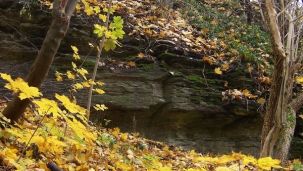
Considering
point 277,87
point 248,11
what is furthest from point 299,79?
point 248,11

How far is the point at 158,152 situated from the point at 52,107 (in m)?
4.63

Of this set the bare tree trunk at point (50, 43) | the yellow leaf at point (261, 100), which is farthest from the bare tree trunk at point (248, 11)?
the bare tree trunk at point (50, 43)

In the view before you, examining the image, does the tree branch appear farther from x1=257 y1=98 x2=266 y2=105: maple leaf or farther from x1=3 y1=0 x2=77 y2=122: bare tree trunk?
x1=3 y1=0 x2=77 y2=122: bare tree trunk

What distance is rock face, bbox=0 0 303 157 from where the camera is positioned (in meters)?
8.52

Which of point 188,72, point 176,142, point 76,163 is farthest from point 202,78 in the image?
point 76,163

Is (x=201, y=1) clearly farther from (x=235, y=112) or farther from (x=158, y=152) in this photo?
(x=158, y=152)

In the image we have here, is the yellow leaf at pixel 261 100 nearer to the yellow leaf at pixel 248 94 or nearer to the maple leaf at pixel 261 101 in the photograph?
the maple leaf at pixel 261 101

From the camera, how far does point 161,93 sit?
8.94m

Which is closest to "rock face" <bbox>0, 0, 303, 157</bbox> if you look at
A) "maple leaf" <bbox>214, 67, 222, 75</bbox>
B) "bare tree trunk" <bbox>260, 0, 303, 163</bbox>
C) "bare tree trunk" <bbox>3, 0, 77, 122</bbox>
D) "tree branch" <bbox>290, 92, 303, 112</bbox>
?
"maple leaf" <bbox>214, 67, 222, 75</bbox>

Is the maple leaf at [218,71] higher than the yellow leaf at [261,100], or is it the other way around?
the maple leaf at [218,71]

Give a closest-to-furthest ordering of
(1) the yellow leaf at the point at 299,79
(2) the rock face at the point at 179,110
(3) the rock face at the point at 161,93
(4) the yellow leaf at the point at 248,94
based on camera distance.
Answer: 1. (3) the rock face at the point at 161,93
2. (2) the rock face at the point at 179,110
3. (4) the yellow leaf at the point at 248,94
4. (1) the yellow leaf at the point at 299,79

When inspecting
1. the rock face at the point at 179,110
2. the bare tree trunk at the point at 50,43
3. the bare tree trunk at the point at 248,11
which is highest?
the bare tree trunk at the point at 248,11

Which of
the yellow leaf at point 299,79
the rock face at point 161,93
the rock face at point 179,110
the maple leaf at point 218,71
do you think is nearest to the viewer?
the rock face at point 161,93

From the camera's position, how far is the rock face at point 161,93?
8523 mm
